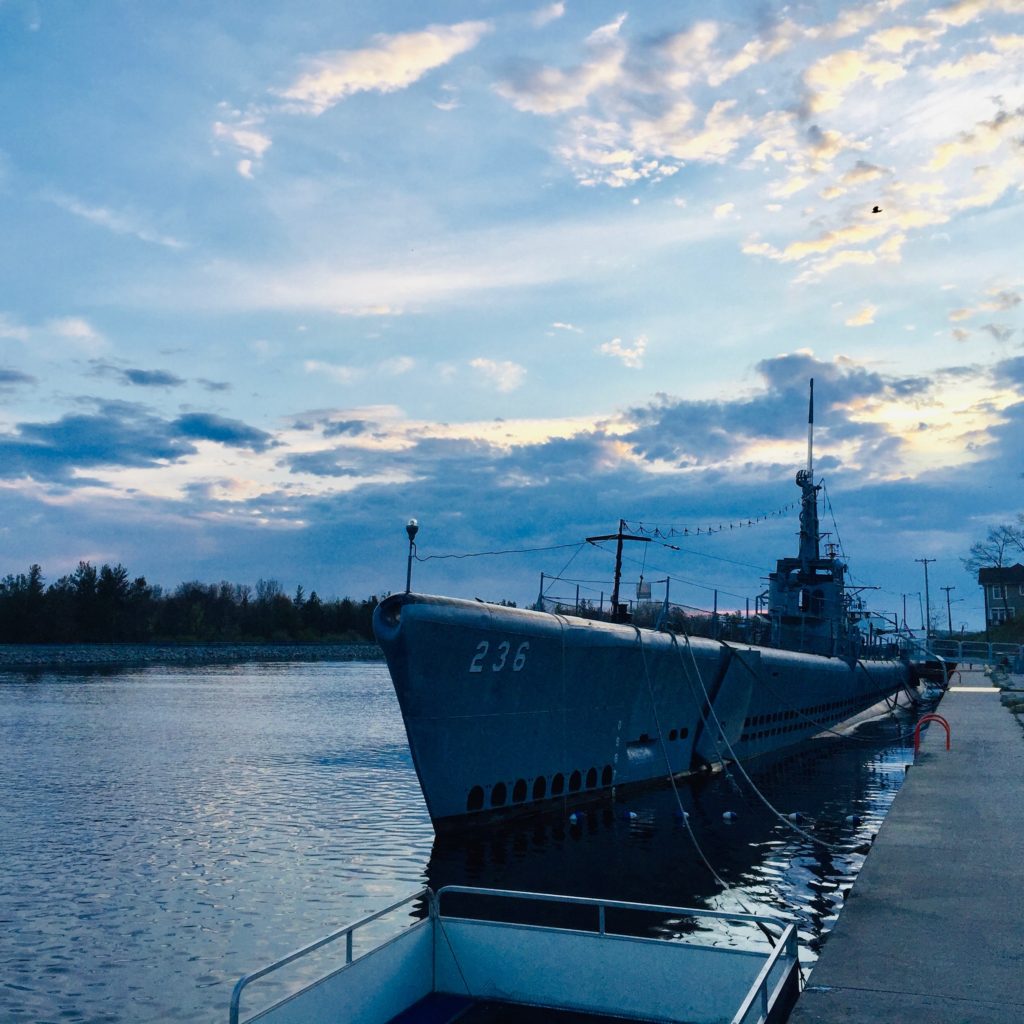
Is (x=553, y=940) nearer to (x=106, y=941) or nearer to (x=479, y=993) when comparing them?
(x=479, y=993)

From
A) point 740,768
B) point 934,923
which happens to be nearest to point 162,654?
point 740,768

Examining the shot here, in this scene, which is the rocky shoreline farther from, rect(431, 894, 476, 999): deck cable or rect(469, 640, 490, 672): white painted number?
rect(431, 894, 476, 999): deck cable

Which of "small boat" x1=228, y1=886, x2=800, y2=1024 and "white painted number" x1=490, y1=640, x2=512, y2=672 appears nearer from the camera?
"small boat" x1=228, y1=886, x2=800, y2=1024

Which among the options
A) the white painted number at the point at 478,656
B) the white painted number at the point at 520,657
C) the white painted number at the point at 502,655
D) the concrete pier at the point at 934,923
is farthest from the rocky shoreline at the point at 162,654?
the concrete pier at the point at 934,923

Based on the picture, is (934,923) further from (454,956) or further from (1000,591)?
(1000,591)

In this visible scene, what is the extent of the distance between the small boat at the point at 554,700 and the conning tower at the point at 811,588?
9.73 meters

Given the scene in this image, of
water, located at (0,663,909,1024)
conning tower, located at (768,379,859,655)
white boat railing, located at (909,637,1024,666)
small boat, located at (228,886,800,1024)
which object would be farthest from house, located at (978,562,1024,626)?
small boat, located at (228,886,800,1024)

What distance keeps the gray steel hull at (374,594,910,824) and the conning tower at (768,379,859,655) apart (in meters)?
14.4

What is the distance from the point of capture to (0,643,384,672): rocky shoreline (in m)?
93.4

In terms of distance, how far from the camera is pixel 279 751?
33125 mm

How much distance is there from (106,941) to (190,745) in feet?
72.4

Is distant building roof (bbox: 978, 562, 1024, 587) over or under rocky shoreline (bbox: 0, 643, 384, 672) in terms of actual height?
over

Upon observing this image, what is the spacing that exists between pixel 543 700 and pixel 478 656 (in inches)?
96.8

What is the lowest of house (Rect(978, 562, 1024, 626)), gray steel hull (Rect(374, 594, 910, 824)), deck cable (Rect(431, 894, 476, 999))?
deck cable (Rect(431, 894, 476, 999))
